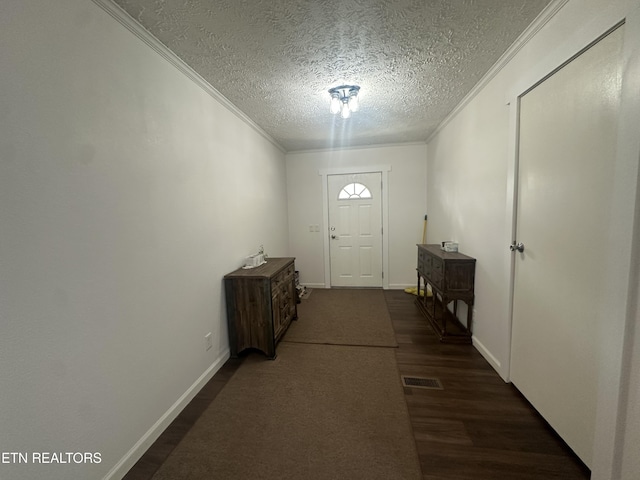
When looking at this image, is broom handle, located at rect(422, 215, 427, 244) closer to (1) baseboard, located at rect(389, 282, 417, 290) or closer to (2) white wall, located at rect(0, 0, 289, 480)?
(1) baseboard, located at rect(389, 282, 417, 290)

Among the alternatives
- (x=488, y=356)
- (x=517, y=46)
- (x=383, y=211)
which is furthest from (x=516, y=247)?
(x=383, y=211)

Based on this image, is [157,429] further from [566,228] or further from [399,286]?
[399,286]

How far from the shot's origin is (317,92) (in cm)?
221

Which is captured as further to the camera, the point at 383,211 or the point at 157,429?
the point at 383,211

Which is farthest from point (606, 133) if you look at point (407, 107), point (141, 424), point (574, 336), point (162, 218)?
point (141, 424)

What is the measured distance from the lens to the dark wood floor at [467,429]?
1237 mm

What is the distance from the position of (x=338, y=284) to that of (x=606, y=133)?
364 centimetres

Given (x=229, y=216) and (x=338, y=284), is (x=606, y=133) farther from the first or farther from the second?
(x=338, y=284)

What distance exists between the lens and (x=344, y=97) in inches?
87.7

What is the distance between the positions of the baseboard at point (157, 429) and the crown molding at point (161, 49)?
2281mm

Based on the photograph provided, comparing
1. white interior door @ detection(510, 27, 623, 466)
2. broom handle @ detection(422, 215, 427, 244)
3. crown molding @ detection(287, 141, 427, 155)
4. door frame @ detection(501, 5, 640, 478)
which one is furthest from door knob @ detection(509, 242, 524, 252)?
crown molding @ detection(287, 141, 427, 155)

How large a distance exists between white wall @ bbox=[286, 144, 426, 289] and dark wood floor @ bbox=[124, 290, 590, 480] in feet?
6.99

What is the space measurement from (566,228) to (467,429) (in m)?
1.30

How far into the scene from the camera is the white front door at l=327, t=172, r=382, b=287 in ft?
13.4
